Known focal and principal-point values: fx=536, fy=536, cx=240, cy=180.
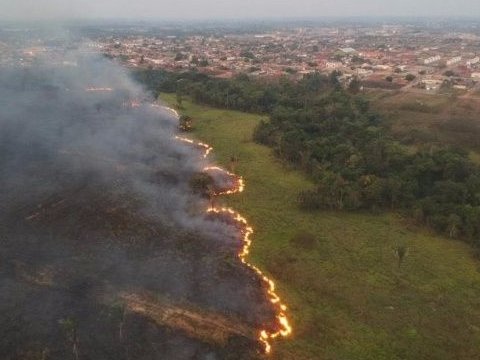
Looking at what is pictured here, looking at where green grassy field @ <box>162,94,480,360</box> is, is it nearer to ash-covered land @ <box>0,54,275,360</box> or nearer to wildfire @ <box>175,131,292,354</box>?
wildfire @ <box>175,131,292,354</box>

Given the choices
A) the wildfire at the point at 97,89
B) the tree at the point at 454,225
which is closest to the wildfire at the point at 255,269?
the tree at the point at 454,225

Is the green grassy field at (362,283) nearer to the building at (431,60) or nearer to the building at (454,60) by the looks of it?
the building at (431,60)

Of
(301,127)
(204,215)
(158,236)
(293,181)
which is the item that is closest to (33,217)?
(158,236)

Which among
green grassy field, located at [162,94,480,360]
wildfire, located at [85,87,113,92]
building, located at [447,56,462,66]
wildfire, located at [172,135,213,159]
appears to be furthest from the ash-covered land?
building, located at [447,56,462,66]

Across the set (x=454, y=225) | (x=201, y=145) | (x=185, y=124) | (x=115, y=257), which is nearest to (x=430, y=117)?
(x=201, y=145)

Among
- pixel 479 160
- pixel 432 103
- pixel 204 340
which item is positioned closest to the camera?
pixel 204 340

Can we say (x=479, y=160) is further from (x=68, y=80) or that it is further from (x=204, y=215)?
(x=68, y=80)

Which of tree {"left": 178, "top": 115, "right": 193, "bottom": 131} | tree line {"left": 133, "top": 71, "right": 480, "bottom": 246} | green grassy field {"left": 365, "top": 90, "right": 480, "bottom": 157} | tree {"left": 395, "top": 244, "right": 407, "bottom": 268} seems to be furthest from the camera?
tree {"left": 178, "top": 115, "right": 193, "bottom": 131}
